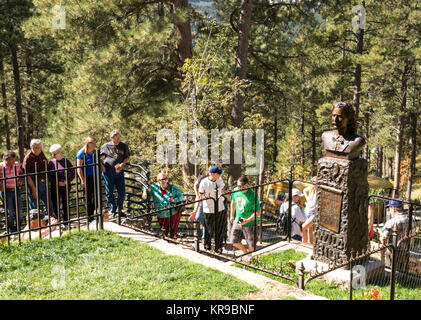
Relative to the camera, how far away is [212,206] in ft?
25.7

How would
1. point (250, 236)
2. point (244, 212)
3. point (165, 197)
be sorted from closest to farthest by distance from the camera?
point (244, 212)
point (250, 236)
point (165, 197)

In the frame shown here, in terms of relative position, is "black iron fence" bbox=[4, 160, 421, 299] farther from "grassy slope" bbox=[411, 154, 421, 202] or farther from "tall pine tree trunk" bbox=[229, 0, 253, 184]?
"grassy slope" bbox=[411, 154, 421, 202]

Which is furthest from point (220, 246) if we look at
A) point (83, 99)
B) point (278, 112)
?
point (278, 112)

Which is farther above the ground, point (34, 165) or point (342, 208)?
point (34, 165)

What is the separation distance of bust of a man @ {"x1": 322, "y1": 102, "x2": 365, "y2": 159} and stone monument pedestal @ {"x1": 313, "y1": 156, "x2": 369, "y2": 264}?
0.13 meters

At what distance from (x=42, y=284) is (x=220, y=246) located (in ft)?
12.2

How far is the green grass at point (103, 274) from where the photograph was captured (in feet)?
15.9

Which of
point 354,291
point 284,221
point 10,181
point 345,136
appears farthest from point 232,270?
point 10,181

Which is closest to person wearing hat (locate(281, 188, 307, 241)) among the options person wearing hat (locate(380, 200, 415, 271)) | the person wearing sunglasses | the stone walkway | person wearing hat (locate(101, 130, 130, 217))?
person wearing hat (locate(380, 200, 415, 271))

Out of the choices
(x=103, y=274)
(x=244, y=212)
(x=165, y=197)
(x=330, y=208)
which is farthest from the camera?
(x=165, y=197)

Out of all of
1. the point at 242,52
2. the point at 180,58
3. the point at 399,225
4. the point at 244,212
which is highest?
the point at 242,52

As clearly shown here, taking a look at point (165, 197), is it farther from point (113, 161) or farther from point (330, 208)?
point (330, 208)

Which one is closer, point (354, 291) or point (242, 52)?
point (354, 291)

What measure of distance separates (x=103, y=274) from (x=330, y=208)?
3.88 metres
